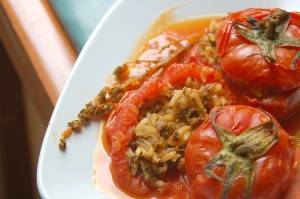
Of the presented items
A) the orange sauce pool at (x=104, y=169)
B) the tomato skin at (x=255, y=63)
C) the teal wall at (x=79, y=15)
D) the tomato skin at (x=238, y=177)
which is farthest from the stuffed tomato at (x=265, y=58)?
the teal wall at (x=79, y=15)

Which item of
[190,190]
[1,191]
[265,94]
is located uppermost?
[265,94]

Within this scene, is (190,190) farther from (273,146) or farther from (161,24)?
(161,24)

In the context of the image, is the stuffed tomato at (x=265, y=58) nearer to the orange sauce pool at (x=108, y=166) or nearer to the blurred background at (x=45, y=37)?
the orange sauce pool at (x=108, y=166)

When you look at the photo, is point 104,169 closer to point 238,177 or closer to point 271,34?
point 238,177

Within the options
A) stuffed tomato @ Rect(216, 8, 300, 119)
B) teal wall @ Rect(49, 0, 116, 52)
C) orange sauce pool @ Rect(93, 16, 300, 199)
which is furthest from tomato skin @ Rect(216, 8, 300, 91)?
teal wall @ Rect(49, 0, 116, 52)

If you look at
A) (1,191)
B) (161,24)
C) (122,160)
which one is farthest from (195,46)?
(1,191)
